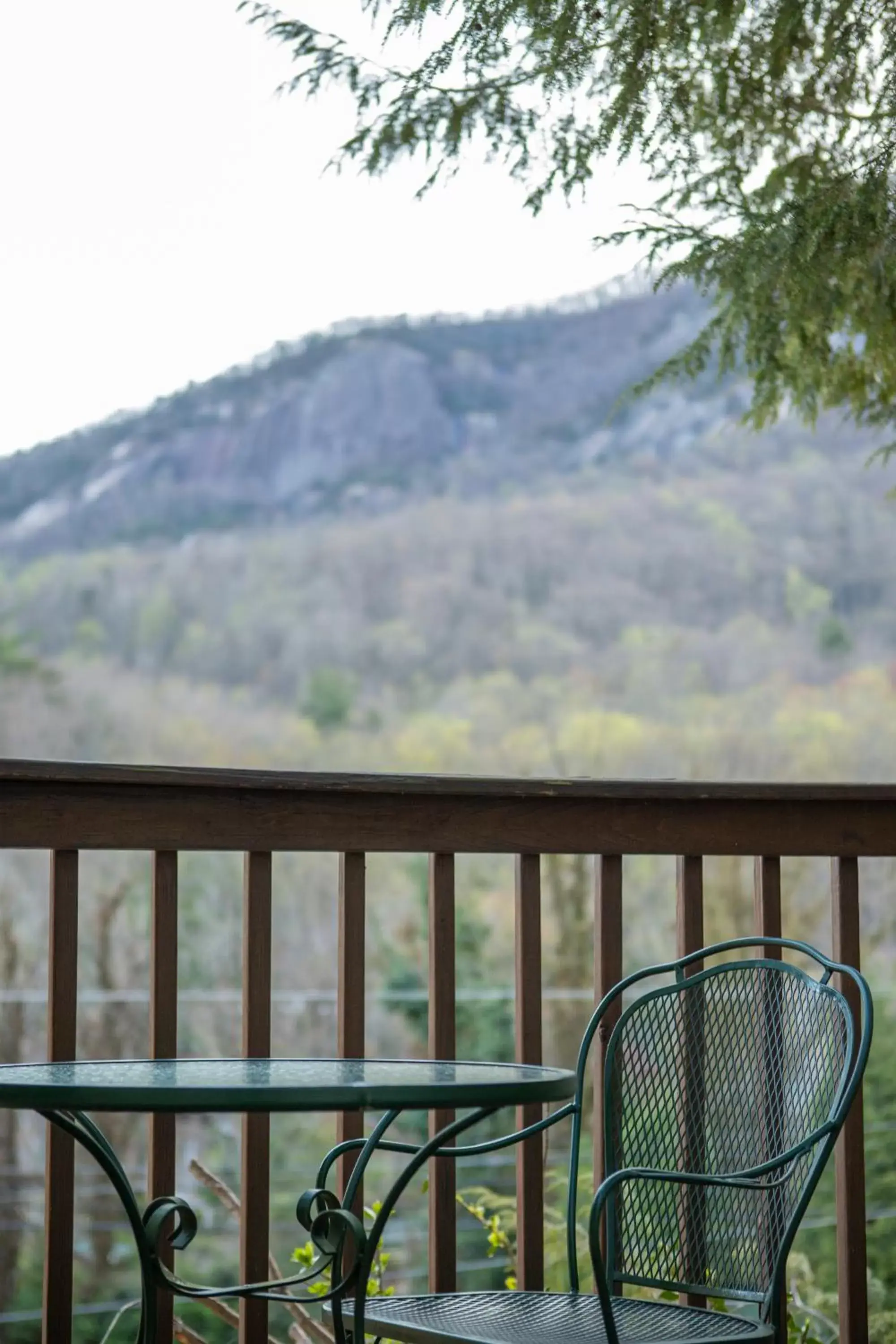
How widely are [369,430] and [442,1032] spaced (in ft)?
45.9

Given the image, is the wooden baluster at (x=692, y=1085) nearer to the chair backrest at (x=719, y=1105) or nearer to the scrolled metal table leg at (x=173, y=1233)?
the chair backrest at (x=719, y=1105)

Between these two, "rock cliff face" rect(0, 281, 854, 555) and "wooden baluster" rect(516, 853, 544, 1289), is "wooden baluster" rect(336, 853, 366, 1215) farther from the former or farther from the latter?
"rock cliff face" rect(0, 281, 854, 555)

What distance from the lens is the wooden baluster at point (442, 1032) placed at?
1.96m

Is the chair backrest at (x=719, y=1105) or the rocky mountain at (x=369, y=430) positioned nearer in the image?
the chair backrest at (x=719, y=1105)

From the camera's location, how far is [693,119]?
9.03ft

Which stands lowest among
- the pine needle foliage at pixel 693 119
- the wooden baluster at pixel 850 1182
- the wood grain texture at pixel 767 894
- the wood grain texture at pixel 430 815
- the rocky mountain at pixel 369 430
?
the wooden baluster at pixel 850 1182

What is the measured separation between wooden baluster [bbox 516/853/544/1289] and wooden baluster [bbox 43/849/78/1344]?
0.64 m

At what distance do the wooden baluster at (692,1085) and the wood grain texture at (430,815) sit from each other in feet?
0.18

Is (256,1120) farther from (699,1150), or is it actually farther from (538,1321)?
(699,1150)

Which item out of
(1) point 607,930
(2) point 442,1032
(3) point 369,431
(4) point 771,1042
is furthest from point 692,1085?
→ (3) point 369,431

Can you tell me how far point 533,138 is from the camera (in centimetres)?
283

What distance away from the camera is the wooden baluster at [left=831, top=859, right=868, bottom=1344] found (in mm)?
2094

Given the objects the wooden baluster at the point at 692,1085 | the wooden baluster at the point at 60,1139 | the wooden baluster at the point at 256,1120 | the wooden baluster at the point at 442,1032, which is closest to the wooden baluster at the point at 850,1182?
the wooden baluster at the point at 692,1085

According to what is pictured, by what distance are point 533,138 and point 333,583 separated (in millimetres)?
12079
